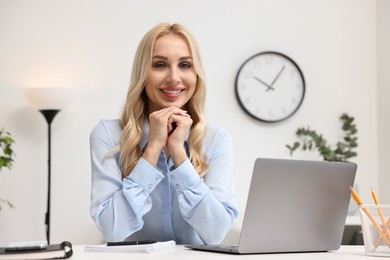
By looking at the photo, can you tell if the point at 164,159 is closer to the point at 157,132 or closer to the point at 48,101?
the point at 157,132

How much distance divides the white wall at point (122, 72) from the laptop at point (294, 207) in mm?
2844

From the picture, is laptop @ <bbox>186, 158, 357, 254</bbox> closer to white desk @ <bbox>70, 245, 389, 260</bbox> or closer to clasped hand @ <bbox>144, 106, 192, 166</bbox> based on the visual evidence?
white desk @ <bbox>70, 245, 389, 260</bbox>

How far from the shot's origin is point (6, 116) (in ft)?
15.1

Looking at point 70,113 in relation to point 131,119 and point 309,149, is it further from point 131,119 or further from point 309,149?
point 131,119

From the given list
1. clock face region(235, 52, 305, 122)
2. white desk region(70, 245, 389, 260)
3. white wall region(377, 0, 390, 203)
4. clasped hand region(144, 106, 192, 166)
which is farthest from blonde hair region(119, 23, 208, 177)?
white wall region(377, 0, 390, 203)

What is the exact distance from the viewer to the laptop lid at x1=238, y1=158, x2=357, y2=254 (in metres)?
1.87

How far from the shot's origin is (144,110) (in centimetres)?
263

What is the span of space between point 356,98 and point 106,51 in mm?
1853

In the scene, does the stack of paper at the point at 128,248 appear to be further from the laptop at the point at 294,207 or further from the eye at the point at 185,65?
the eye at the point at 185,65

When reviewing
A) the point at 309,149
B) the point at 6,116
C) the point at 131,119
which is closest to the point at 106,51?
the point at 6,116

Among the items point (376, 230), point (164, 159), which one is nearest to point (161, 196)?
point (164, 159)

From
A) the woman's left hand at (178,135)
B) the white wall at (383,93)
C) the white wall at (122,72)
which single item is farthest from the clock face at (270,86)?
the woman's left hand at (178,135)

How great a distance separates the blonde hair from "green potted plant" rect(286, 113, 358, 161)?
2.51 m

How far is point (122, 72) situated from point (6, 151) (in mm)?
939
